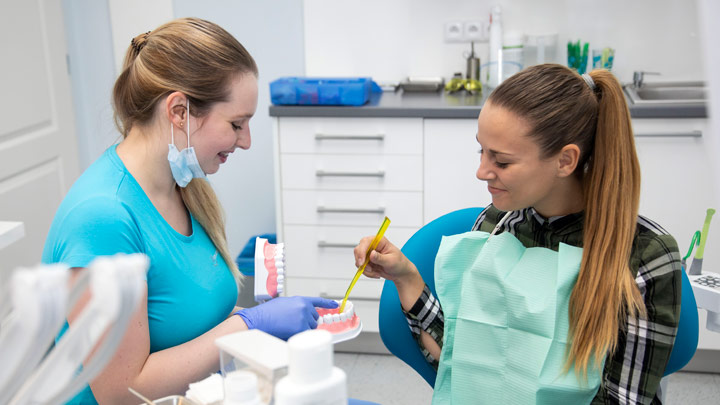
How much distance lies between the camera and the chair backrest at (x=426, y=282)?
132 cm

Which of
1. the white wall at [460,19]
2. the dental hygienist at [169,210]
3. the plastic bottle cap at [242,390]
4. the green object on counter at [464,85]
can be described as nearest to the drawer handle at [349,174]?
the green object on counter at [464,85]

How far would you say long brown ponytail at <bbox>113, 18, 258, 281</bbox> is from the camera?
3.96 feet

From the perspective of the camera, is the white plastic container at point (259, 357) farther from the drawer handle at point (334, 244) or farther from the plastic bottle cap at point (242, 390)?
the drawer handle at point (334, 244)

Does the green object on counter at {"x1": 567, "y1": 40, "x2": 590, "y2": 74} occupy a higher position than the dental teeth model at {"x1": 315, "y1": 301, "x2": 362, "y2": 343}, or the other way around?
the green object on counter at {"x1": 567, "y1": 40, "x2": 590, "y2": 74}

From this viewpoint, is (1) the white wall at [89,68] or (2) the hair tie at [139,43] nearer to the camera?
(2) the hair tie at [139,43]

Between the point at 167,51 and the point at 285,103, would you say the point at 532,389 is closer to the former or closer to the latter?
the point at 167,51

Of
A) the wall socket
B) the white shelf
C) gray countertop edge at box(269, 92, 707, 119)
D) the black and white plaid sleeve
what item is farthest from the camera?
the wall socket

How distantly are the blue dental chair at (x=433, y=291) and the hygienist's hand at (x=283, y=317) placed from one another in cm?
18

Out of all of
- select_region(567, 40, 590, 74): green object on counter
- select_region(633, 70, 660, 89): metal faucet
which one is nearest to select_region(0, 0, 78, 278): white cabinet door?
select_region(567, 40, 590, 74): green object on counter

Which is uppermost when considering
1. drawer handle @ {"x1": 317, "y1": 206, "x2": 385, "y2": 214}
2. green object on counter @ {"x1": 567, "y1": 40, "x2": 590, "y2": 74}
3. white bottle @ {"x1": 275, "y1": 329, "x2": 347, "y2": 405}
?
green object on counter @ {"x1": 567, "y1": 40, "x2": 590, "y2": 74}

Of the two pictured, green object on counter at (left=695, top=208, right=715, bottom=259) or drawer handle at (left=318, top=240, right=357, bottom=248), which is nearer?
green object on counter at (left=695, top=208, right=715, bottom=259)

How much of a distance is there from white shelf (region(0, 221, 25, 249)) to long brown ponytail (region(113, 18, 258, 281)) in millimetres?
485

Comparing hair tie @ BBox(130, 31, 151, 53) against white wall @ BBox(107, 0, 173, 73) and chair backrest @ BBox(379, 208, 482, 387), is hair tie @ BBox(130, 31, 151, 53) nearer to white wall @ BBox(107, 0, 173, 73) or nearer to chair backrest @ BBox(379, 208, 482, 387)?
chair backrest @ BBox(379, 208, 482, 387)

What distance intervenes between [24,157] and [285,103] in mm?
1006
